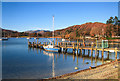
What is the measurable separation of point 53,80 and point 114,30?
91.8m

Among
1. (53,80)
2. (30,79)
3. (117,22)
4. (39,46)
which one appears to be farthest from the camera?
(117,22)

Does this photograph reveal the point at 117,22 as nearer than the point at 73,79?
No

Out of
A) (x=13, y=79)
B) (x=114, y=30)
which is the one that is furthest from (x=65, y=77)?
(x=114, y=30)

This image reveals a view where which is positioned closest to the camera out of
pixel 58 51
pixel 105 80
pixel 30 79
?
pixel 105 80

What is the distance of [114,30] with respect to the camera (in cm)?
9525

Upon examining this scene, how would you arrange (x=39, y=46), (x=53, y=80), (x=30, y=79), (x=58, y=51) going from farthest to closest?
(x=39, y=46) → (x=58, y=51) → (x=30, y=79) → (x=53, y=80)

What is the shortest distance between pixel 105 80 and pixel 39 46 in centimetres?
4429

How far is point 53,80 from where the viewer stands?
14.2m

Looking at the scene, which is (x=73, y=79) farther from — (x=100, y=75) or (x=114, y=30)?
(x=114, y=30)

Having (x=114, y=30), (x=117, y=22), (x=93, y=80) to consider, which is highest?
(x=117, y=22)

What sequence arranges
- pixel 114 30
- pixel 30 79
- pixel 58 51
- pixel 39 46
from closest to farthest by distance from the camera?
pixel 30 79
pixel 58 51
pixel 39 46
pixel 114 30

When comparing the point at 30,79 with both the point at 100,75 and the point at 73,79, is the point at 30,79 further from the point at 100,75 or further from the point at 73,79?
the point at 100,75

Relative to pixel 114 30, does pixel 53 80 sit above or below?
below

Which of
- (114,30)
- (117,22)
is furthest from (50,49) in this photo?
(117,22)
